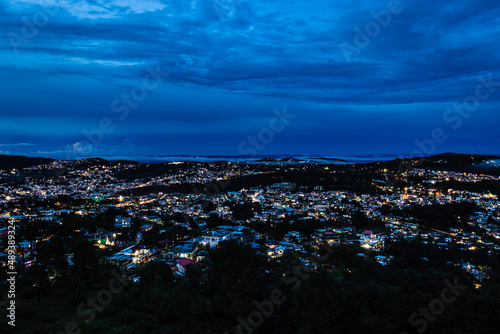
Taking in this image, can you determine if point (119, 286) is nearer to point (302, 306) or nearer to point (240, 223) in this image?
point (302, 306)

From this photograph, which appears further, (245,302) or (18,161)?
(18,161)

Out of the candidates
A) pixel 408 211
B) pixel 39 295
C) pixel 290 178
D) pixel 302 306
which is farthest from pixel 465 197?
pixel 39 295

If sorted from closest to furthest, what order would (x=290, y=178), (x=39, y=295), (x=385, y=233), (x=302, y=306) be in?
(x=302, y=306) < (x=39, y=295) < (x=385, y=233) < (x=290, y=178)

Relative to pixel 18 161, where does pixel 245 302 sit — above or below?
below

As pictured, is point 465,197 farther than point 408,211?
Yes

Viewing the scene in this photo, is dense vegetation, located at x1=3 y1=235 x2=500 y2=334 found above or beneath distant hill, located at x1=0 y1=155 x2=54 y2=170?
beneath

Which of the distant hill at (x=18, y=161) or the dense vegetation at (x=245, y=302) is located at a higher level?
the distant hill at (x=18, y=161)

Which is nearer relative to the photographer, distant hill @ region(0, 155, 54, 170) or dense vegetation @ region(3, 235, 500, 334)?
dense vegetation @ region(3, 235, 500, 334)

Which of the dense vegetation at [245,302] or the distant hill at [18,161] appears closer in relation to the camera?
the dense vegetation at [245,302]
